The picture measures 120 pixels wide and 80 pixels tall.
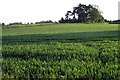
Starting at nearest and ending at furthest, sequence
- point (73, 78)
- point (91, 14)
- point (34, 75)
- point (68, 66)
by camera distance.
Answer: point (73, 78), point (34, 75), point (68, 66), point (91, 14)

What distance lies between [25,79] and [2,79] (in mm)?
952

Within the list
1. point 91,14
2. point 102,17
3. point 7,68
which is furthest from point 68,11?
point 7,68

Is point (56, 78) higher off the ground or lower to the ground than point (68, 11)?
lower

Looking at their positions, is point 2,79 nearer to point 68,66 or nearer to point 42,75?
point 42,75

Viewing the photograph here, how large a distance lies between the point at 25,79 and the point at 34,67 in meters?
1.18

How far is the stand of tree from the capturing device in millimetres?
134500

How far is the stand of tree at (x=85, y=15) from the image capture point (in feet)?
441

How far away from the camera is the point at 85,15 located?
455 feet

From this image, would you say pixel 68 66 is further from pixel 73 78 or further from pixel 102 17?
pixel 102 17

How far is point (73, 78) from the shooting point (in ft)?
22.2

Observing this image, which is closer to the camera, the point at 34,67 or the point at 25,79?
the point at 25,79

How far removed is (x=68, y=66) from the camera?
800cm

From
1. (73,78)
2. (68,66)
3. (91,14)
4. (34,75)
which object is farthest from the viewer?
(91,14)

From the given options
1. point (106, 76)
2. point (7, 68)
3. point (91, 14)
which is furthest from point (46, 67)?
point (91, 14)
